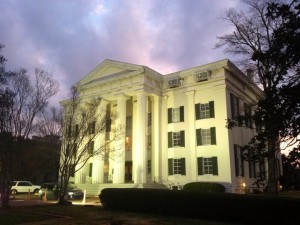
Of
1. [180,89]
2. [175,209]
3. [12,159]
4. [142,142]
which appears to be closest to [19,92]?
[12,159]

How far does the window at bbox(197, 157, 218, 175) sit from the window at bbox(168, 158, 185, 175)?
73.6 inches

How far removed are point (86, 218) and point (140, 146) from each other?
1795 centimetres

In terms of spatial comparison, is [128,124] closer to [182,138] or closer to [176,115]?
[176,115]

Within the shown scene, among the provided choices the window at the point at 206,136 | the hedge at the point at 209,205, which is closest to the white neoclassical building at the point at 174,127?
the window at the point at 206,136

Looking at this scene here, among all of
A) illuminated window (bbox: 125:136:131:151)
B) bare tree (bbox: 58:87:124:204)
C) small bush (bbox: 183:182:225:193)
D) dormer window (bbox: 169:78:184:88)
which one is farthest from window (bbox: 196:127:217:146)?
bare tree (bbox: 58:87:124:204)

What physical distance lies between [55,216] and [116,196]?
3.62 meters

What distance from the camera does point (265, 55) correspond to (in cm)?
1025

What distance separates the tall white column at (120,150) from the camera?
3472 cm

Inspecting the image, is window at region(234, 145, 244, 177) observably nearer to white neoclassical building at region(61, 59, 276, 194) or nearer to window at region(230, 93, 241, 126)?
white neoclassical building at region(61, 59, 276, 194)

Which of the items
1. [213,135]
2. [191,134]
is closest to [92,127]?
[191,134]

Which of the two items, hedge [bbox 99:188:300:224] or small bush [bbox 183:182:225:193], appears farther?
small bush [bbox 183:182:225:193]

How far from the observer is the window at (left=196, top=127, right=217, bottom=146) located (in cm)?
3297

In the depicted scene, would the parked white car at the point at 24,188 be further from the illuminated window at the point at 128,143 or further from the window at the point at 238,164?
the window at the point at 238,164

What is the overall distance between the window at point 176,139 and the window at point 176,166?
1644 millimetres
